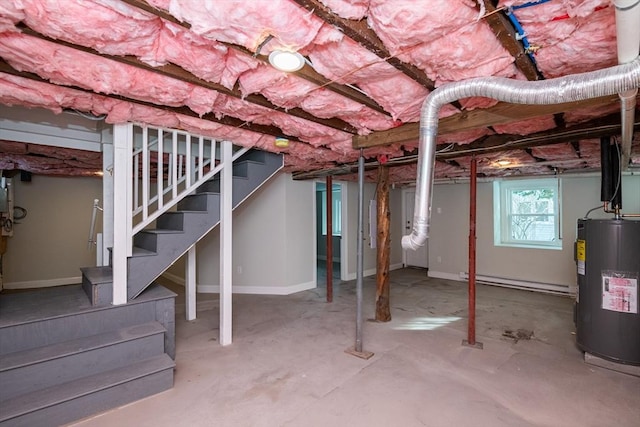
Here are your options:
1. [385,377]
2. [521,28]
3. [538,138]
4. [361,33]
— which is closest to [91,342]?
[385,377]

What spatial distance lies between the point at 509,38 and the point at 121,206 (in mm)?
2768

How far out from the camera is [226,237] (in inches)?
121

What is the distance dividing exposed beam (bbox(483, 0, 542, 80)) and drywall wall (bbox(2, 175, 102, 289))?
6.61 metres

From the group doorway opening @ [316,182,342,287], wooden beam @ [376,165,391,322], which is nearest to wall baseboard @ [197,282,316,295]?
wooden beam @ [376,165,391,322]

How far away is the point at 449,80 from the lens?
5.67ft

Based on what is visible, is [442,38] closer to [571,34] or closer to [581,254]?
[571,34]

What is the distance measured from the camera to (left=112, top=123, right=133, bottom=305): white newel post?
2.47 m

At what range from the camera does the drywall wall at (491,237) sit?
196 inches

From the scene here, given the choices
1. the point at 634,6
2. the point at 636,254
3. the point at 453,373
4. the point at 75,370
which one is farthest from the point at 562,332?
the point at 75,370

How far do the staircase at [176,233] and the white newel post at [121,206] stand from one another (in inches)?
2.4

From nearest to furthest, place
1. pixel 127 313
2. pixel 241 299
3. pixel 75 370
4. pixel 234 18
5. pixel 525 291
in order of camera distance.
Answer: pixel 234 18, pixel 75 370, pixel 127 313, pixel 241 299, pixel 525 291

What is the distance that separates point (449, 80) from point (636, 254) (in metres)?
2.34

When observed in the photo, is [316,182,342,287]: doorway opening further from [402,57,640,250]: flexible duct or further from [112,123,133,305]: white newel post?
[402,57,640,250]: flexible duct

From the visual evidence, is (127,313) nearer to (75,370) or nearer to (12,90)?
(75,370)
